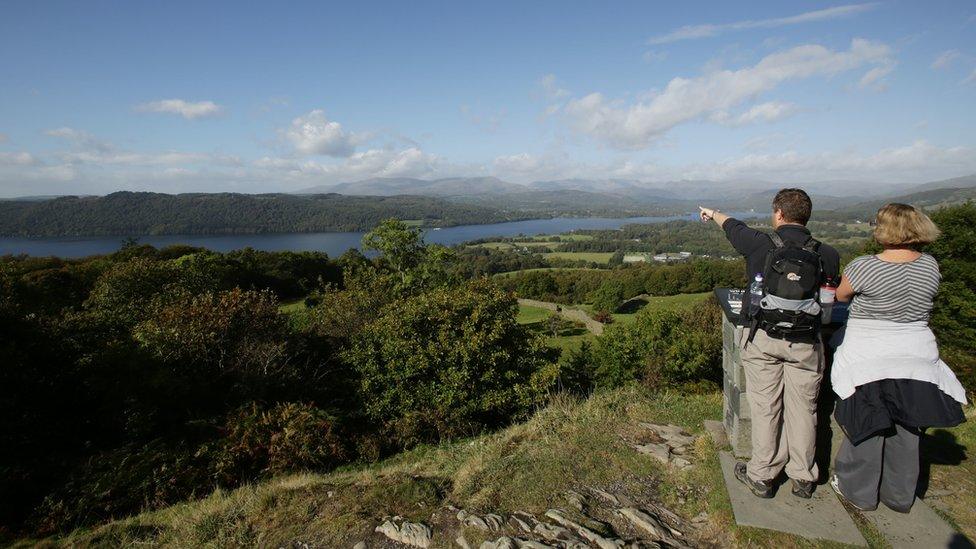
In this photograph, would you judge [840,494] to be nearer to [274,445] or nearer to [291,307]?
[274,445]

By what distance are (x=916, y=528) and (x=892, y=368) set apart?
108cm

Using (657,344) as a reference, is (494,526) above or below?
above

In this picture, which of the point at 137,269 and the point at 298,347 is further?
the point at 137,269

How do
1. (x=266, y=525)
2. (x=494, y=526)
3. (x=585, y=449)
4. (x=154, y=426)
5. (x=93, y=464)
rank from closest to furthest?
(x=494, y=526), (x=266, y=525), (x=585, y=449), (x=93, y=464), (x=154, y=426)

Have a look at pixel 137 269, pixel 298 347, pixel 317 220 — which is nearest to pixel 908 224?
pixel 298 347

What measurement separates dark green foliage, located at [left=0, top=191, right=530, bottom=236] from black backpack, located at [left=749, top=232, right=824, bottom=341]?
136 metres

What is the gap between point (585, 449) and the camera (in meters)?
4.88

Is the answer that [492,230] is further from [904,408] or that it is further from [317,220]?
[904,408]

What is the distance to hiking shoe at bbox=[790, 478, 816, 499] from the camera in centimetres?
346

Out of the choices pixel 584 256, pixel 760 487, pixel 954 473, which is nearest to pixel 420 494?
pixel 760 487

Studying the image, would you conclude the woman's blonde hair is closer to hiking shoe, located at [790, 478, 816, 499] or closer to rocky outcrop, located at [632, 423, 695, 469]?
hiking shoe, located at [790, 478, 816, 499]

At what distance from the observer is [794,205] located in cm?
329

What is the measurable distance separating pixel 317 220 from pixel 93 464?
150m

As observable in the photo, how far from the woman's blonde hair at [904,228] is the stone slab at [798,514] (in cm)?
188
